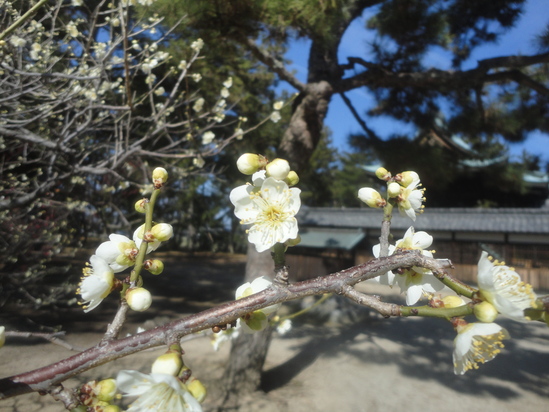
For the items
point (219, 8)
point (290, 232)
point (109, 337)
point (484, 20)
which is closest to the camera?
point (109, 337)

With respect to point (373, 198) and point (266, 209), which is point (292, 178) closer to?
point (266, 209)

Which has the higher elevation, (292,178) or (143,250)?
(292,178)

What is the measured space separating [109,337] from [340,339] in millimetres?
5860

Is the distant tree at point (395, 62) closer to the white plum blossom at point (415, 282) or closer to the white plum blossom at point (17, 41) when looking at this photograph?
the white plum blossom at point (17, 41)

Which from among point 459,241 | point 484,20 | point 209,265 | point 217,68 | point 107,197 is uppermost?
point 484,20

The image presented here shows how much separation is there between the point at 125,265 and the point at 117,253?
0.03 meters

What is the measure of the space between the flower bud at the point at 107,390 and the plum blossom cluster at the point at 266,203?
319 mm

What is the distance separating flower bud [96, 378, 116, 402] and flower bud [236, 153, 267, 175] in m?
0.41

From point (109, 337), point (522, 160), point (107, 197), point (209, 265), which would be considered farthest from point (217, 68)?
point (209, 265)

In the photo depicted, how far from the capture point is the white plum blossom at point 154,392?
19.1 inches

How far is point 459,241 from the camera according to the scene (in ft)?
33.1

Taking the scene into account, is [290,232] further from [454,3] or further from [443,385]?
[454,3]

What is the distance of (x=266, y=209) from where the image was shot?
0.78 m

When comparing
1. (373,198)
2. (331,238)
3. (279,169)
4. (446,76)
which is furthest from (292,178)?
(331,238)
